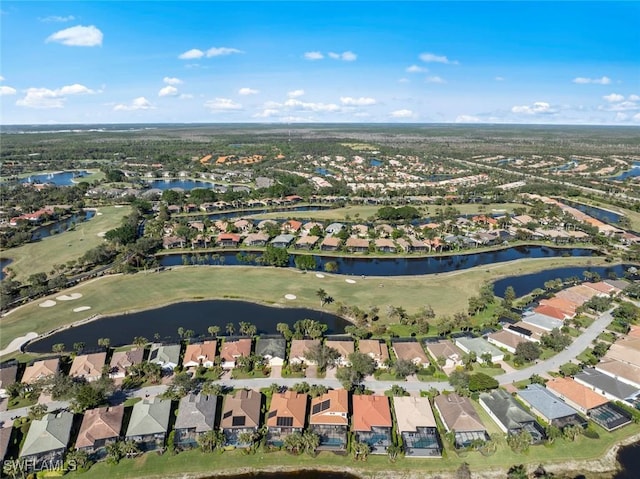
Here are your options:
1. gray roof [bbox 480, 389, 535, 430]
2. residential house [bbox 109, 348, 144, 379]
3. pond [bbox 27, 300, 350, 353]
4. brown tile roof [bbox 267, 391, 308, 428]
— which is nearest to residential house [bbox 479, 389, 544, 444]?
gray roof [bbox 480, 389, 535, 430]

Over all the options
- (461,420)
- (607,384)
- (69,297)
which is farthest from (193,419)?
(607,384)

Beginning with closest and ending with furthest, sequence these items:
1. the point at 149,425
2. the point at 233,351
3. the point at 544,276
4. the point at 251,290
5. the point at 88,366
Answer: the point at 149,425, the point at 88,366, the point at 233,351, the point at 251,290, the point at 544,276

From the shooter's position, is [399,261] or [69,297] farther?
[399,261]

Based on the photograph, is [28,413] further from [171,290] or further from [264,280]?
[264,280]

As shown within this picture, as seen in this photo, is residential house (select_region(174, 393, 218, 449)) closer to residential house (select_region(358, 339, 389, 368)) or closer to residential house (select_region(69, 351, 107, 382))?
residential house (select_region(69, 351, 107, 382))

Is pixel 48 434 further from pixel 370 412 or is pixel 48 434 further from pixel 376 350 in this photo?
pixel 376 350

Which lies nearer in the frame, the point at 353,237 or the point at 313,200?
the point at 353,237

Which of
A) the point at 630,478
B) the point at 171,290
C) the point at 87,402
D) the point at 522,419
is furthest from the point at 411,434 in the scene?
the point at 171,290
